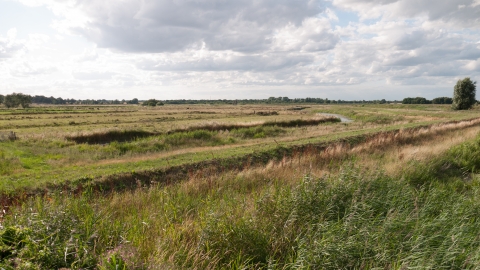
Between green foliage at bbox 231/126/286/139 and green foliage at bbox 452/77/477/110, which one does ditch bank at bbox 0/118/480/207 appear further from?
green foliage at bbox 452/77/477/110

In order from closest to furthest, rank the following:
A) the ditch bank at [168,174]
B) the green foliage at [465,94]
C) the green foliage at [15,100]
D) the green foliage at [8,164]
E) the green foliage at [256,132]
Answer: the ditch bank at [168,174], the green foliage at [8,164], the green foliage at [256,132], the green foliage at [465,94], the green foliage at [15,100]

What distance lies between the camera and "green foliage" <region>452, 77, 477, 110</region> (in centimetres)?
7400

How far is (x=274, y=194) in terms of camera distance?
267 inches

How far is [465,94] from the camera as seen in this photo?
244 feet

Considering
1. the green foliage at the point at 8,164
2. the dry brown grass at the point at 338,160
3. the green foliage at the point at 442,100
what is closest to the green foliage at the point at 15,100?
the green foliage at the point at 8,164

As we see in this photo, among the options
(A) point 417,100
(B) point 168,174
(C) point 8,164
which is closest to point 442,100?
(A) point 417,100

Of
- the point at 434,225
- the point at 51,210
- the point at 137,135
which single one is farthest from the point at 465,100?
the point at 51,210

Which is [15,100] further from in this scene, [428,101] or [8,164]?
[428,101]

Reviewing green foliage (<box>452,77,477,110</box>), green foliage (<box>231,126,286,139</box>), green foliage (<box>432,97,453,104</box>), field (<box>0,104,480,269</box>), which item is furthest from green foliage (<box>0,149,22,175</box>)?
green foliage (<box>432,97,453,104</box>)

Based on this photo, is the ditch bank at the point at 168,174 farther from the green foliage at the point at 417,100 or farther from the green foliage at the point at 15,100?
the green foliage at the point at 417,100

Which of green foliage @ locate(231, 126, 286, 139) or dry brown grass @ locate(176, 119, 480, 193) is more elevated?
dry brown grass @ locate(176, 119, 480, 193)

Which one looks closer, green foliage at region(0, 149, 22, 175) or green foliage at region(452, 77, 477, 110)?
green foliage at region(0, 149, 22, 175)

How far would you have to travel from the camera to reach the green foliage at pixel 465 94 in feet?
243

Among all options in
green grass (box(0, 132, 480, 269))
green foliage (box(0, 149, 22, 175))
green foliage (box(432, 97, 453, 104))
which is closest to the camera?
green grass (box(0, 132, 480, 269))
